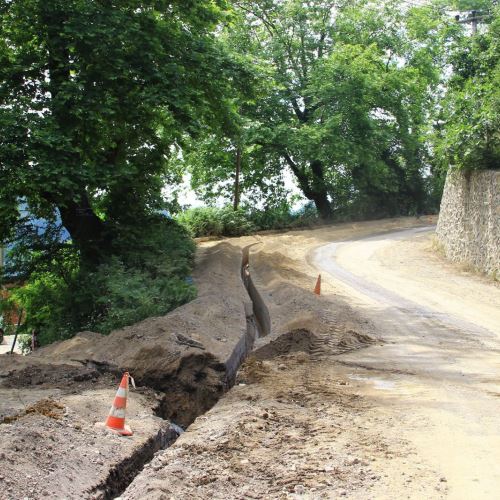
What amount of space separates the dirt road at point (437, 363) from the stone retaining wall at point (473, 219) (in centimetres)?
87

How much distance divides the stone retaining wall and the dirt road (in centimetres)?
87

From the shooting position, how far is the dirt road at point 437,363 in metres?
6.54

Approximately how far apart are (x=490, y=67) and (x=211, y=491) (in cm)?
2423

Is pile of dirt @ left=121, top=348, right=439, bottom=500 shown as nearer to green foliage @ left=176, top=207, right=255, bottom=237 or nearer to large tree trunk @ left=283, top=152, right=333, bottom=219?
green foliage @ left=176, top=207, right=255, bottom=237

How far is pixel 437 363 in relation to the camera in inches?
431

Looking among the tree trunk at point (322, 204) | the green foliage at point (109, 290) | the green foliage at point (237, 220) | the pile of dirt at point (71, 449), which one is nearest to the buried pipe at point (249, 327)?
the green foliage at point (109, 290)

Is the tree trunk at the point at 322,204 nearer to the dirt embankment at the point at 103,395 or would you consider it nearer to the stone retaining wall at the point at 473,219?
the stone retaining wall at the point at 473,219

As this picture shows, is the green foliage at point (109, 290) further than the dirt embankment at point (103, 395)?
Yes

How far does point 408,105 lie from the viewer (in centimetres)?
4400

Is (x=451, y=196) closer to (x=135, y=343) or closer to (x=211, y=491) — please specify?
(x=135, y=343)

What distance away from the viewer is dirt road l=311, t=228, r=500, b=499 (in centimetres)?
654

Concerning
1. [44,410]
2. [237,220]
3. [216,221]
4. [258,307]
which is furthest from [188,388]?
[237,220]

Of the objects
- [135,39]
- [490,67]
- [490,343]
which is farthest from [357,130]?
[490,343]

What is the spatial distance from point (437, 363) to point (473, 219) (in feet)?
44.3
